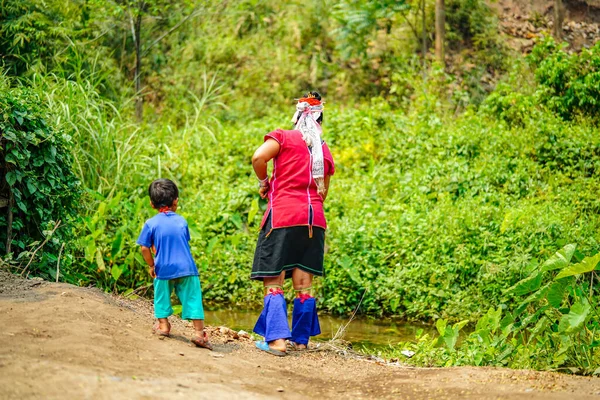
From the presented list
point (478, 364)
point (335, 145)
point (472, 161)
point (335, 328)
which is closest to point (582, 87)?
point (472, 161)

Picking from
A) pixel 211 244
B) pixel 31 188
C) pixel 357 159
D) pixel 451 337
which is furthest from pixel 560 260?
pixel 357 159

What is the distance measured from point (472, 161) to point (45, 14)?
6.72m

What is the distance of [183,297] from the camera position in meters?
5.30

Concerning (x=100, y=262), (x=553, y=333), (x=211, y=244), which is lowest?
(x=211, y=244)

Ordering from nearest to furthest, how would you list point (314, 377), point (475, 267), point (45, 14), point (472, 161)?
point (314, 377) → point (475, 267) → point (472, 161) → point (45, 14)

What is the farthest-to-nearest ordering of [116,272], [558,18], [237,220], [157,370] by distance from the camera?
[558,18], [237,220], [116,272], [157,370]

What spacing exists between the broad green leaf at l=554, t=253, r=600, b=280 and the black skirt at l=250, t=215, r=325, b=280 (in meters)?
1.75

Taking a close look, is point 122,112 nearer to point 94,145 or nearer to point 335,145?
point 94,145

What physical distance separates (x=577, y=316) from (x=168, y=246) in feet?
8.81

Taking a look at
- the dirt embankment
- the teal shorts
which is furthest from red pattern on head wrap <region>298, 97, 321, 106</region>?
the dirt embankment

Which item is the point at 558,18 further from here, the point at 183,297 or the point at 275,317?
the point at 183,297

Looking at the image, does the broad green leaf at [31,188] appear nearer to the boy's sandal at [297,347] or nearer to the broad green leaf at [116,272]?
the broad green leaf at [116,272]

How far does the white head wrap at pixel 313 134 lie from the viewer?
5840 mm

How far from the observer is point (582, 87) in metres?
11.0
